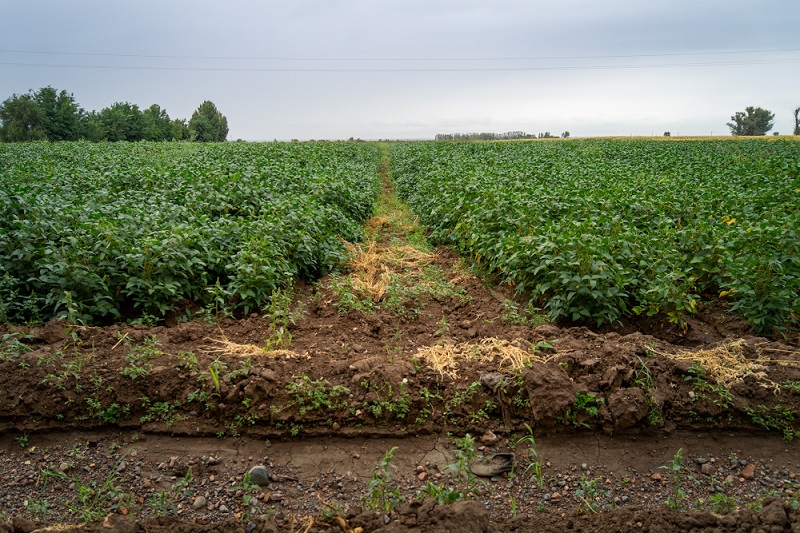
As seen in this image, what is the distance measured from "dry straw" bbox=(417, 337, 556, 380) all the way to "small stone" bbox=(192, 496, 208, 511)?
205 centimetres

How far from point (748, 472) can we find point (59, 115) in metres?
75.1

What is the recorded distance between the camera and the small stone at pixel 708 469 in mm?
3790

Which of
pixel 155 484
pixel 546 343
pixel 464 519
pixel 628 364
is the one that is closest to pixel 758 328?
pixel 628 364

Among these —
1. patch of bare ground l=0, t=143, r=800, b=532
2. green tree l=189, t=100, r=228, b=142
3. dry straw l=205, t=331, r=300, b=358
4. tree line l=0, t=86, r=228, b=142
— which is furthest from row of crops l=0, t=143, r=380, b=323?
green tree l=189, t=100, r=228, b=142

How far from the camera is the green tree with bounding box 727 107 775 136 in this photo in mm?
78812

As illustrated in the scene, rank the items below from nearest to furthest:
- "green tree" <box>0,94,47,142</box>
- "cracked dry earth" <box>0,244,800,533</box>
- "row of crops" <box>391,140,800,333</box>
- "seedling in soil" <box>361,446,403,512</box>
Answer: "seedling in soil" <box>361,446,403,512</box> < "cracked dry earth" <box>0,244,800,533</box> < "row of crops" <box>391,140,800,333</box> < "green tree" <box>0,94,47,142</box>

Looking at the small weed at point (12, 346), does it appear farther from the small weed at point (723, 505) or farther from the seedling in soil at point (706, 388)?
the seedling in soil at point (706, 388)

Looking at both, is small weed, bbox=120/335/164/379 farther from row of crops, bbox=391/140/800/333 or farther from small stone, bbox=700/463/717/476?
small stone, bbox=700/463/717/476

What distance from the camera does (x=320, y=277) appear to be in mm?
8031

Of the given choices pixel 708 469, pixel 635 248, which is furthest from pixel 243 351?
pixel 635 248

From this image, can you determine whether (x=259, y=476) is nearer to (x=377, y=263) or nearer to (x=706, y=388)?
(x=706, y=388)

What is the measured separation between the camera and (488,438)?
407 cm

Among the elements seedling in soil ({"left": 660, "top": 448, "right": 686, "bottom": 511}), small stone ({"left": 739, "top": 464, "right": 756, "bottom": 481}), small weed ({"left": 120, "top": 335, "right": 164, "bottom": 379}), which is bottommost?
small stone ({"left": 739, "top": 464, "right": 756, "bottom": 481})

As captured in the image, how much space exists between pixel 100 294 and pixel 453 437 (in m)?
4.16
